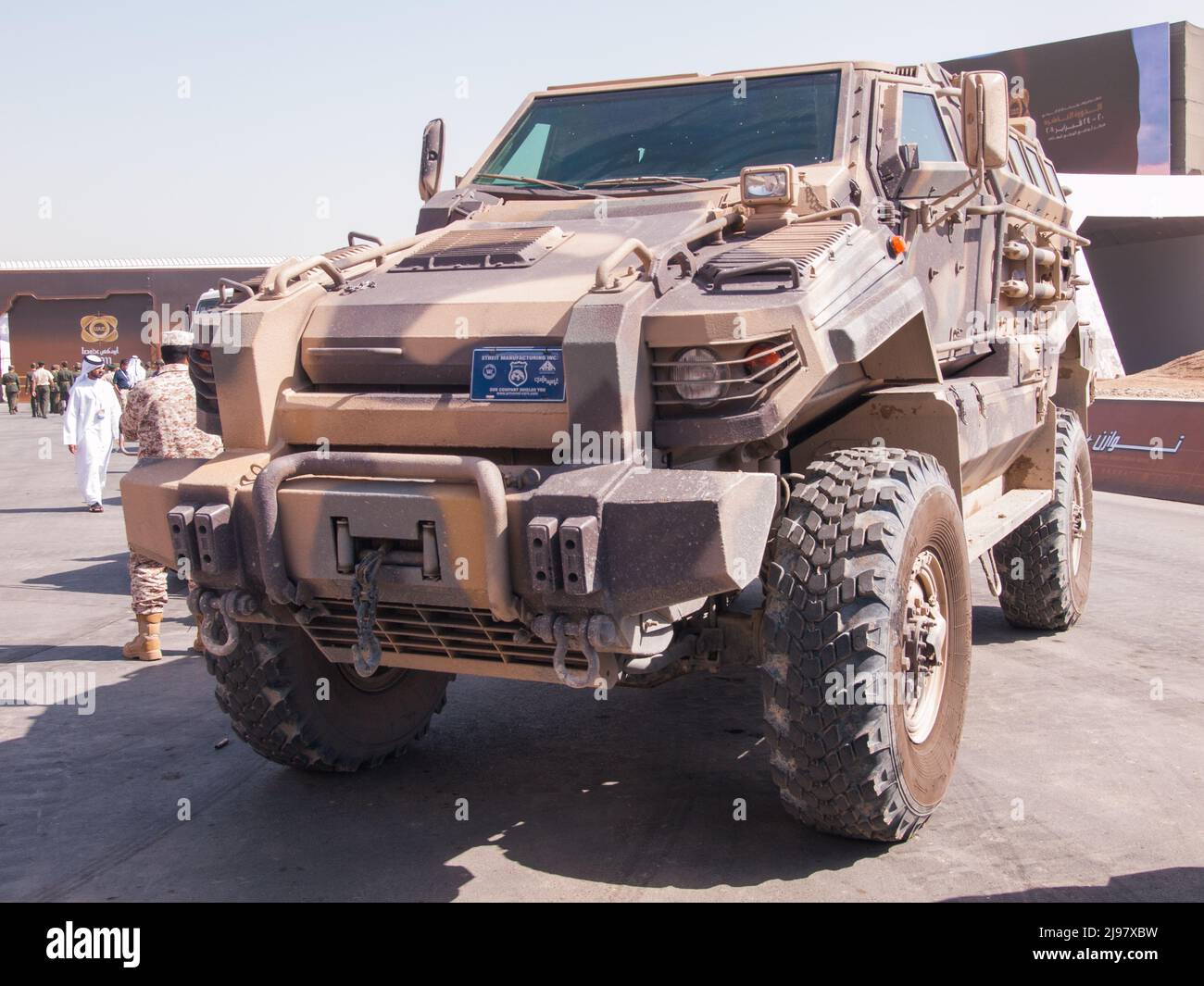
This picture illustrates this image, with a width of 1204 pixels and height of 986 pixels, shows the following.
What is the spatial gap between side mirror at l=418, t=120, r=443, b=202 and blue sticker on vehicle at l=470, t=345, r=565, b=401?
2.45 meters

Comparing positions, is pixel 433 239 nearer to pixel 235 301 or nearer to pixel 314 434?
pixel 235 301

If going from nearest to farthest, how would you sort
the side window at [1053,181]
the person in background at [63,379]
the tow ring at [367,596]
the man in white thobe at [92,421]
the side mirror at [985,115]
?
the tow ring at [367,596], the side mirror at [985,115], the side window at [1053,181], the man in white thobe at [92,421], the person in background at [63,379]

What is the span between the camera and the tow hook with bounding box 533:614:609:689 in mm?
3680

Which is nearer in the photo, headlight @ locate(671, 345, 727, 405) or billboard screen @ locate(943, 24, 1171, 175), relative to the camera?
headlight @ locate(671, 345, 727, 405)

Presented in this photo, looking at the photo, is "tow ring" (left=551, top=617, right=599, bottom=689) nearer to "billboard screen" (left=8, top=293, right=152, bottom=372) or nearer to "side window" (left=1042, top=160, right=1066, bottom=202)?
"side window" (left=1042, top=160, right=1066, bottom=202)

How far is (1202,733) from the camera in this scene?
5.50m

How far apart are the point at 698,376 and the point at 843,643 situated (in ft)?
2.97

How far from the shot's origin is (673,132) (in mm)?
5617

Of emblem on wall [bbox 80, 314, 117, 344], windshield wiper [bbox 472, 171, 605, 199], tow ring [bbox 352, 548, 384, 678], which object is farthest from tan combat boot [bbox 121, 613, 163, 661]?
emblem on wall [bbox 80, 314, 117, 344]

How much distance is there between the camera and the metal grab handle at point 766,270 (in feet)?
13.0

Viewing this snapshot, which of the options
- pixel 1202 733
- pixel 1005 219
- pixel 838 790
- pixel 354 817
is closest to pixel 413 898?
pixel 354 817

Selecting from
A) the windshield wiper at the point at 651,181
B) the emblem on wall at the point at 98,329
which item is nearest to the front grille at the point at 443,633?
the windshield wiper at the point at 651,181

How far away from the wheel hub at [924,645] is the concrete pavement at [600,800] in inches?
14.9

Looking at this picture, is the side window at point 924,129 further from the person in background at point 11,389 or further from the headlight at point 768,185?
the person in background at point 11,389
